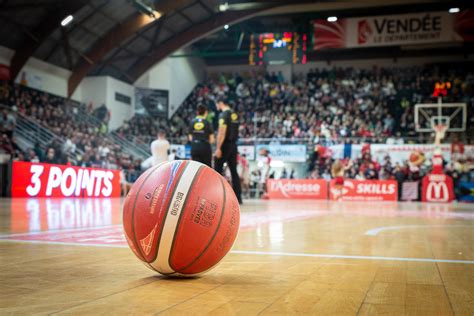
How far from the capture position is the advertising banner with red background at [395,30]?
2391 centimetres

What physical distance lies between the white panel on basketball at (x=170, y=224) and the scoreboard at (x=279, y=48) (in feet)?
72.5

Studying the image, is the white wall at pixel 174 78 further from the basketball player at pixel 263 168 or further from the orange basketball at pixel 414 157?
the orange basketball at pixel 414 157

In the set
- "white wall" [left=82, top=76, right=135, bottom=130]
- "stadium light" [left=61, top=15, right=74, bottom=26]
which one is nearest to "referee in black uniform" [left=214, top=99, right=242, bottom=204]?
"stadium light" [left=61, top=15, right=74, bottom=26]

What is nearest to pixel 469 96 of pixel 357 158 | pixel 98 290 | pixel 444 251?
pixel 357 158

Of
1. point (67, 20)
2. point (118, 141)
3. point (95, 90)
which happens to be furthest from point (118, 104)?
point (67, 20)

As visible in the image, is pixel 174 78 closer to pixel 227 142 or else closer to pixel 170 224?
pixel 227 142

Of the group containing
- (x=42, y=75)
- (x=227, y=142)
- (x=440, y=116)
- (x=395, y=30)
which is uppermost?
(x=395, y=30)

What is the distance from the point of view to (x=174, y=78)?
30969mm

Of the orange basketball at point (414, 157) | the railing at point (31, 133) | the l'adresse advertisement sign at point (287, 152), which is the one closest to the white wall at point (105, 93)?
the railing at point (31, 133)

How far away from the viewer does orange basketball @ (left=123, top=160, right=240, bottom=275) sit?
7.30 ft

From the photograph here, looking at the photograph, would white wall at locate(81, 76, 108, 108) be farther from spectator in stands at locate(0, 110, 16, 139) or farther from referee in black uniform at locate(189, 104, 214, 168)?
referee in black uniform at locate(189, 104, 214, 168)

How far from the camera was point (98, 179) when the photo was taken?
1551 centimetres

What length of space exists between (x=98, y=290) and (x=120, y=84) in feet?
88.0

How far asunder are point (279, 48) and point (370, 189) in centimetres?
836
